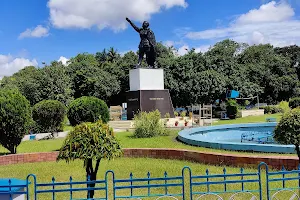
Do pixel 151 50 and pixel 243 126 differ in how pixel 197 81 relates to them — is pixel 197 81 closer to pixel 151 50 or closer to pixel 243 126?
pixel 151 50

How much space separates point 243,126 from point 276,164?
30.7ft

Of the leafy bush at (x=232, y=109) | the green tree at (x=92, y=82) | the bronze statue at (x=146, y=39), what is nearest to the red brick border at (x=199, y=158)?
the bronze statue at (x=146, y=39)

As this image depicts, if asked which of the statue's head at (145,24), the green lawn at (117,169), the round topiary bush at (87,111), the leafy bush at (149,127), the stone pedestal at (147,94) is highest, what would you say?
the statue's head at (145,24)

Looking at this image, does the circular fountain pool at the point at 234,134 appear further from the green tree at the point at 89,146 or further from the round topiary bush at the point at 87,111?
the green tree at the point at 89,146

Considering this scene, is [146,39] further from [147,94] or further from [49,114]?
[49,114]

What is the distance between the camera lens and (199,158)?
8.34 m

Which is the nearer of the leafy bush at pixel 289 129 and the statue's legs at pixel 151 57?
the leafy bush at pixel 289 129

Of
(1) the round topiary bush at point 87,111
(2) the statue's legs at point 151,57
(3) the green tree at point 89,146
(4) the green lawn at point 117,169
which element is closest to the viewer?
(3) the green tree at point 89,146

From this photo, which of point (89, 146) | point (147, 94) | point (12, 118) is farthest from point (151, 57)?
point (89, 146)

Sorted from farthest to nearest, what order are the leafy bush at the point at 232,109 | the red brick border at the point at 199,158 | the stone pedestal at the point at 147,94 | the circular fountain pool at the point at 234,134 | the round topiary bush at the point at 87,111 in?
the leafy bush at the point at 232,109 < the stone pedestal at the point at 147,94 < the circular fountain pool at the point at 234,134 < the round topiary bush at the point at 87,111 < the red brick border at the point at 199,158

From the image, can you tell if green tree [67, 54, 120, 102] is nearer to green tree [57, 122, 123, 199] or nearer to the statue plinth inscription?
the statue plinth inscription

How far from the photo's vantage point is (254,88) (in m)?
35.7

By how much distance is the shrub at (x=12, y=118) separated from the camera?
1048 centimetres

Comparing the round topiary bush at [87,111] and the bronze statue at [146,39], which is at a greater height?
the bronze statue at [146,39]
